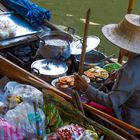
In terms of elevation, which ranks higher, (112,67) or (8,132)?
(8,132)

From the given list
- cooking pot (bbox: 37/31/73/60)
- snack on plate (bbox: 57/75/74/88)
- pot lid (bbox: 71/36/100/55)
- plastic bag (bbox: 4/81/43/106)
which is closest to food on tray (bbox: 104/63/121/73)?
pot lid (bbox: 71/36/100/55)

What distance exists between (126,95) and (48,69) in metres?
1.28

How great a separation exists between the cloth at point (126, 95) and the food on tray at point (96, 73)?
0.95 meters

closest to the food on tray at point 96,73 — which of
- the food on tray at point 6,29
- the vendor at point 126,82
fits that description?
the vendor at point 126,82

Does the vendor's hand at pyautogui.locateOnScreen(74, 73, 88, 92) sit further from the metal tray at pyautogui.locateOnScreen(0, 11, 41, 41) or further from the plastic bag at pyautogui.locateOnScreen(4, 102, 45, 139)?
the metal tray at pyautogui.locateOnScreen(0, 11, 41, 41)

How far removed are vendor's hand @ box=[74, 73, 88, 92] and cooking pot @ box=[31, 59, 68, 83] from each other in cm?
82

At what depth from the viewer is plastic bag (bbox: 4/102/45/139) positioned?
2.47 metres

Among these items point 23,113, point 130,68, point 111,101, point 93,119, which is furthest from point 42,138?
point 130,68

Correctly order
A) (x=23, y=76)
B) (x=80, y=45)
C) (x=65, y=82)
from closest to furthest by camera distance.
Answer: (x=23, y=76) < (x=65, y=82) < (x=80, y=45)

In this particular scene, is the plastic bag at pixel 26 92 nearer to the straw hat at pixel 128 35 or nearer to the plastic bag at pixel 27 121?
the plastic bag at pixel 27 121

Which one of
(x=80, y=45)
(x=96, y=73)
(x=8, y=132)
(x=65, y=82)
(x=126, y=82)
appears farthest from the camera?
(x=80, y=45)

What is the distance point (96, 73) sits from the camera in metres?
3.93

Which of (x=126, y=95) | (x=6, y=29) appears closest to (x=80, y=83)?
(x=126, y=95)

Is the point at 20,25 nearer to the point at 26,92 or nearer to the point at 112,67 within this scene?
the point at 112,67
